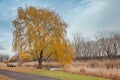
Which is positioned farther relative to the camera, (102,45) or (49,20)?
(102,45)

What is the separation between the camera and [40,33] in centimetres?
3481

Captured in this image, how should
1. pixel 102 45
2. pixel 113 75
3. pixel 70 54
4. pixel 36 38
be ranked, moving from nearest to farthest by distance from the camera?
pixel 113 75 → pixel 36 38 → pixel 70 54 → pixel 102 45

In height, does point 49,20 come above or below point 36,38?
above

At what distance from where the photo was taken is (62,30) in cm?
3619

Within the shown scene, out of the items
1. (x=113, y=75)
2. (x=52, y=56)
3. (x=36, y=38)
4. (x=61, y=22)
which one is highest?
(x=61, y=22)

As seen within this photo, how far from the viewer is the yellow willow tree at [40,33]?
113 ft

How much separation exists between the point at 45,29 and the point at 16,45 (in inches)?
197

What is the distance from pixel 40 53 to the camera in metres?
36.4

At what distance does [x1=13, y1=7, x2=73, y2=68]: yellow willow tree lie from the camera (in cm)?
3444

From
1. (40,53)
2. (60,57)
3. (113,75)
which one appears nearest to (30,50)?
(40,53)

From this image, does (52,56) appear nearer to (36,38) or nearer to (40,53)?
(40,53)

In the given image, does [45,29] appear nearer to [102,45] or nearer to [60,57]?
[60,57]

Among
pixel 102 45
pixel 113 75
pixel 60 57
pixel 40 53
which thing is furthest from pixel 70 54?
pixel 102 45

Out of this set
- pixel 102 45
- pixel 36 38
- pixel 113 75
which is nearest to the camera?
pixel 113 75
